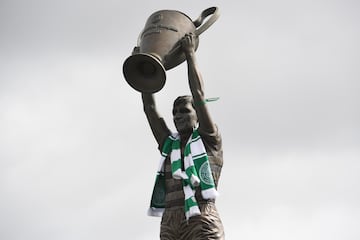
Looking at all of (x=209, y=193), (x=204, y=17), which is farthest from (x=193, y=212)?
(x=204, y=17)

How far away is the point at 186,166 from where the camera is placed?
34.2 feet

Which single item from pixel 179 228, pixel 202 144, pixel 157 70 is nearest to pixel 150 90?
pixel 157 70

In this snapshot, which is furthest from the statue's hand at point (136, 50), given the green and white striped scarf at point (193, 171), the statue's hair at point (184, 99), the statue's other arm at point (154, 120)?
the green and white striped scarf at point (193, 171)

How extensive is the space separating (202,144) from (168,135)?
0.85 m

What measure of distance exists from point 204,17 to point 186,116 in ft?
5.43

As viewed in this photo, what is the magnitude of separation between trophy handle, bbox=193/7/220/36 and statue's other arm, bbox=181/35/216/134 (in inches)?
15.9

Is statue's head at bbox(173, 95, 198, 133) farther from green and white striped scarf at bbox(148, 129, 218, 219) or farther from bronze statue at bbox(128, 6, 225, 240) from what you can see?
green and white striped scarf at bbox(148, 129, 218, 219)

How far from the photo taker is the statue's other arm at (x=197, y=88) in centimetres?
1028

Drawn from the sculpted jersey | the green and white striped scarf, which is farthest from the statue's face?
the sculpted jersey

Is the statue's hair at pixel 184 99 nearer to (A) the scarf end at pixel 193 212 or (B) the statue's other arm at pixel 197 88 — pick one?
(B) the statue's other arm at pixel 197 88

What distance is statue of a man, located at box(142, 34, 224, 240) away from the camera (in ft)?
33.0

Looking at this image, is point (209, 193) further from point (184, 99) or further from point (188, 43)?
point (188, 43)

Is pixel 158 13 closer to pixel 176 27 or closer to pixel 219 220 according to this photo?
pixel 176 27

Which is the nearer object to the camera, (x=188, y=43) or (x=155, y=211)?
(x=188, y=43)
